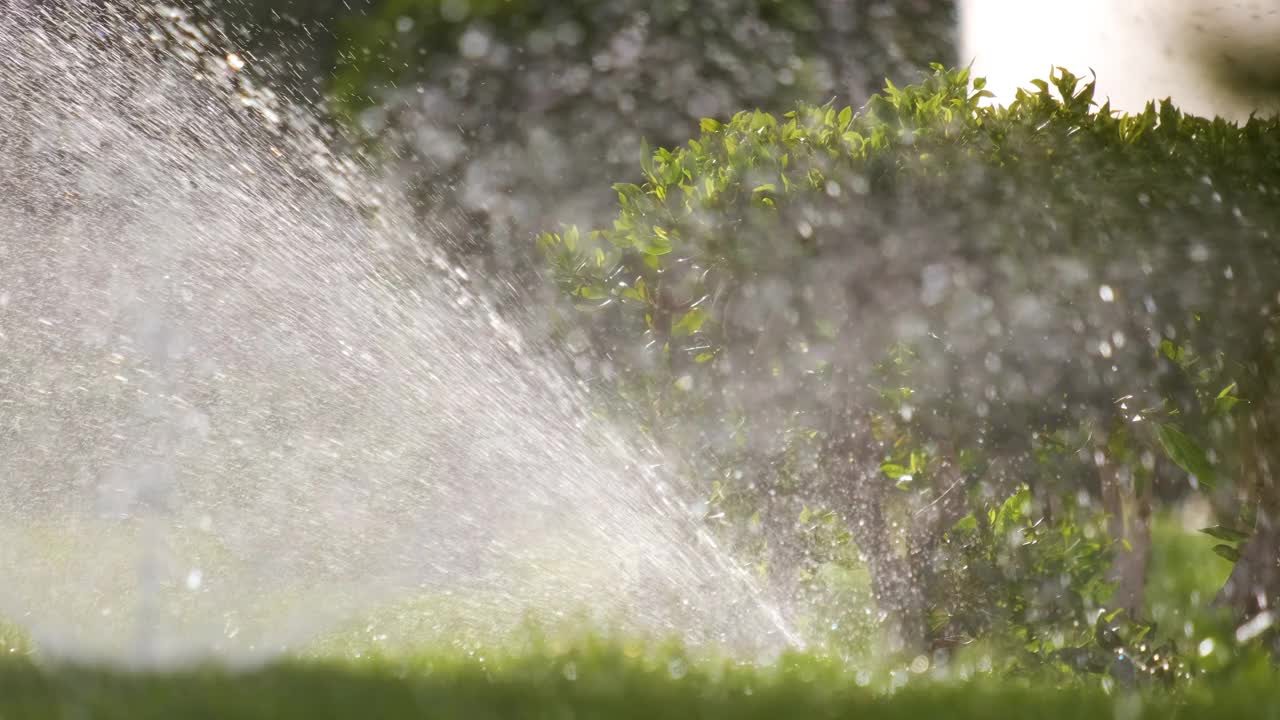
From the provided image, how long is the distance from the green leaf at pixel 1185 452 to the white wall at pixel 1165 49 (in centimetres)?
148

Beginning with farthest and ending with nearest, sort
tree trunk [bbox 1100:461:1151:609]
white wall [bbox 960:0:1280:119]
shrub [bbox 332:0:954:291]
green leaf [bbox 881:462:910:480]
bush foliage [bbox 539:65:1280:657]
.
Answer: shrub [bbox 332:0:954:291]
white wall [bbox 960:0:1280:119]
tree trunk [bbox 1100:461:1151:609]
green leaf [bbox 881:462:910:480]
bush foliage [bbox 539:65:1280:657]

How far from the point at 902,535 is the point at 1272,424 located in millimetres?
1158

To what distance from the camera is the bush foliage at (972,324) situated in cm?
368

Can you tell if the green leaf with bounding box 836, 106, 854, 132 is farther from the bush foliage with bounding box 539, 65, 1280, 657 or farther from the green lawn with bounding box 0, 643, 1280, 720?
the green lawn with bounding box 0, 643, 1280, 720

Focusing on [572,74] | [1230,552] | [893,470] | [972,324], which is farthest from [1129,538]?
[572,74]

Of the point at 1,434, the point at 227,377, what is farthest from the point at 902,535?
the point at 1,434

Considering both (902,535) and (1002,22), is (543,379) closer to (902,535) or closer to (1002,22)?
(902,535)

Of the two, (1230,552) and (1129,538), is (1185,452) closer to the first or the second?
(1230,552)

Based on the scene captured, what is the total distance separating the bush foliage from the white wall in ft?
3.76

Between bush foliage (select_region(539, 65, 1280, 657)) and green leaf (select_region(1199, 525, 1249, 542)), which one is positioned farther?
green leaf (select_region(1199, 525, 1249, 542))

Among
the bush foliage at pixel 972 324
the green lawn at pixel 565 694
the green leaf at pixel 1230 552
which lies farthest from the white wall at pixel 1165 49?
the green lawn at pixel 565 694

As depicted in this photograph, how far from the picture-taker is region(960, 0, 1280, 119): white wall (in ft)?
16.2

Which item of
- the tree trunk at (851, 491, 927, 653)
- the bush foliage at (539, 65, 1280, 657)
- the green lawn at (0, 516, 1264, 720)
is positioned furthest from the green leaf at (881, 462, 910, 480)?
the green lawn at (0, 516, 1264, 720)

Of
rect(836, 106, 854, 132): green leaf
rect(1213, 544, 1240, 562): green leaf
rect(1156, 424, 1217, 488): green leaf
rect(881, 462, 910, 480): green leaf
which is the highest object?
rect(836, 106, 854, 132): green leaf
